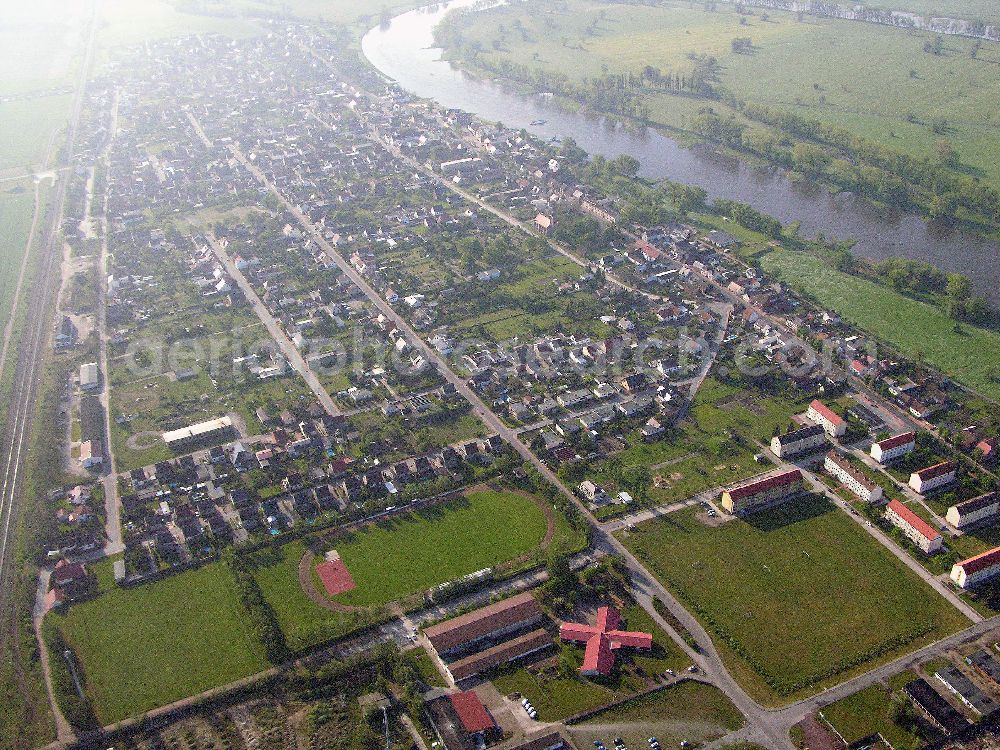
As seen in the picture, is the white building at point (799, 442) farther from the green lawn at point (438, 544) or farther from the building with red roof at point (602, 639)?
the building with red roof at point (602, 639)

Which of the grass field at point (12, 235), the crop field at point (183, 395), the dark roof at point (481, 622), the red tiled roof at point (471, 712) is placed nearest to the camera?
the red tiled roof at point (471, 712)

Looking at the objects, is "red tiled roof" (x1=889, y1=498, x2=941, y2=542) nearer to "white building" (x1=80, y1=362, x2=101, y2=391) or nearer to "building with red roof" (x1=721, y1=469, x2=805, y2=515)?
"building with red roof" (x1=721, y1=469, x2=805, y2=515)

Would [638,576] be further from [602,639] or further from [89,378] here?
[89,378]

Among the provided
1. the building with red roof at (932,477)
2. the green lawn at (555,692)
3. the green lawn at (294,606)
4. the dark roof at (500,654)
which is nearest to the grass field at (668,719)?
the green lawn at (555,692)

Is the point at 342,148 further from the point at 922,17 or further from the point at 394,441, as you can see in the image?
the point at 922,17

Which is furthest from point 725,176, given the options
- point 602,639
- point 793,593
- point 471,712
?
point 471,712

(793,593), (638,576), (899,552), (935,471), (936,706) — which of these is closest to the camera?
(936,706)
